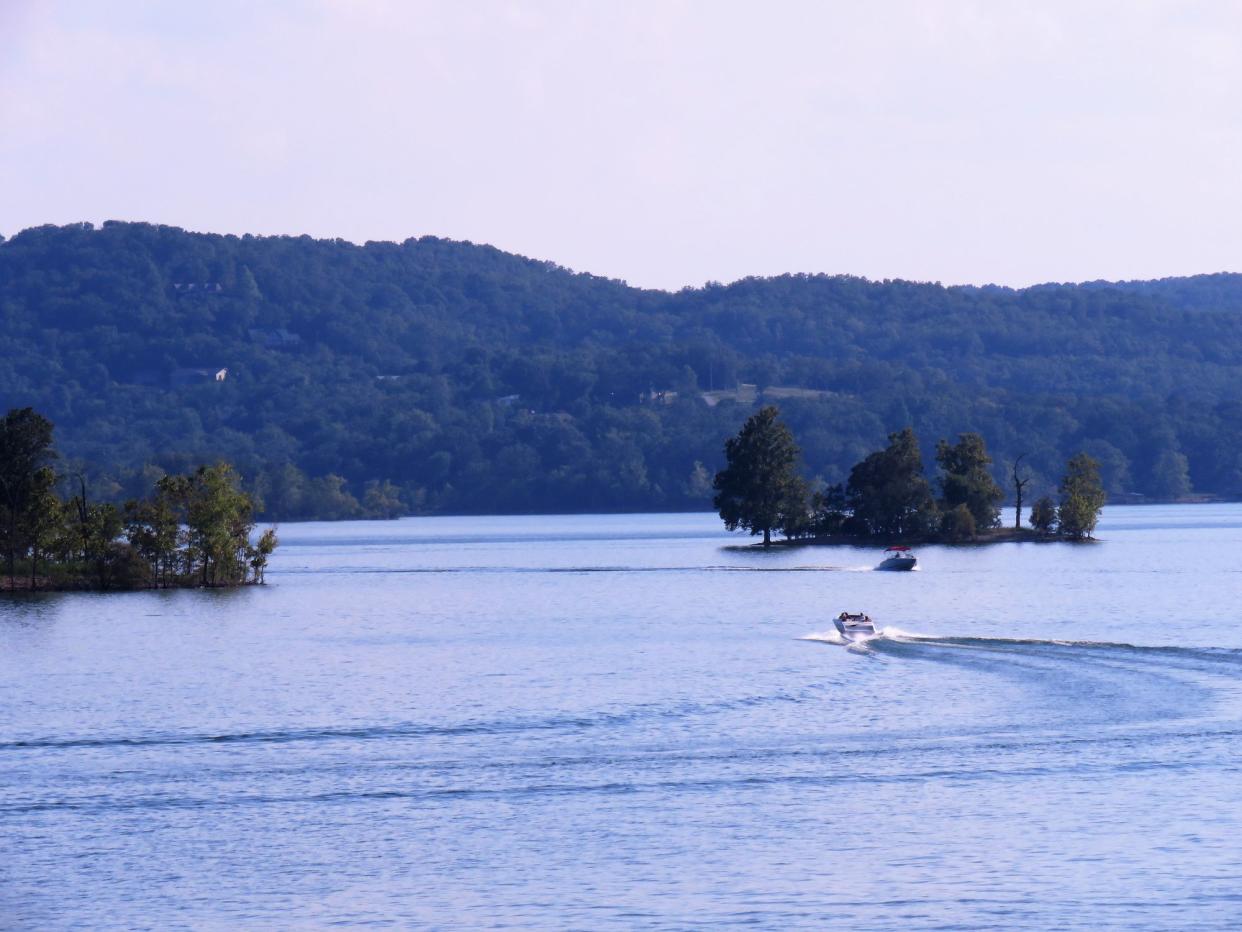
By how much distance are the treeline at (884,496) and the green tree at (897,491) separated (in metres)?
0.09

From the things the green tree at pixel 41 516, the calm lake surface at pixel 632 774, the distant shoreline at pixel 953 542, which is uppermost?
the green tree at pixel 41 516

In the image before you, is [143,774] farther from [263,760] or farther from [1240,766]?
[1240,766]

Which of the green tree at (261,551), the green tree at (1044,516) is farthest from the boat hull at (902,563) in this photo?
the green tree at (261,551)

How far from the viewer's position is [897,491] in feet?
524

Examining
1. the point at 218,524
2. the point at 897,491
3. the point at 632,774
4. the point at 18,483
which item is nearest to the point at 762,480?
the point at 897,491

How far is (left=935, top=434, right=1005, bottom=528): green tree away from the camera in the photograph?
163 metres

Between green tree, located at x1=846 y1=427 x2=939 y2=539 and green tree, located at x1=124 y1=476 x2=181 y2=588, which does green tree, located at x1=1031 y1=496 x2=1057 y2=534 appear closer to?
green tree, located at x1=846 y1=427 x2=939 y2=539

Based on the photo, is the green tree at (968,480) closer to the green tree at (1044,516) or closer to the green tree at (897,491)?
the green tree at (897,491)

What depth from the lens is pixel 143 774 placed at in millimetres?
42969

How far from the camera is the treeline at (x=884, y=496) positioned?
6334 inches

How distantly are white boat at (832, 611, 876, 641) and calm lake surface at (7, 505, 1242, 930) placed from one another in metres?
0.78

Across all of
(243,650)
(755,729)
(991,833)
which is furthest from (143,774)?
(243,650)

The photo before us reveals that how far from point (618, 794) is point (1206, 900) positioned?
13.9m

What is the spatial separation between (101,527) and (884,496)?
7475 cm
